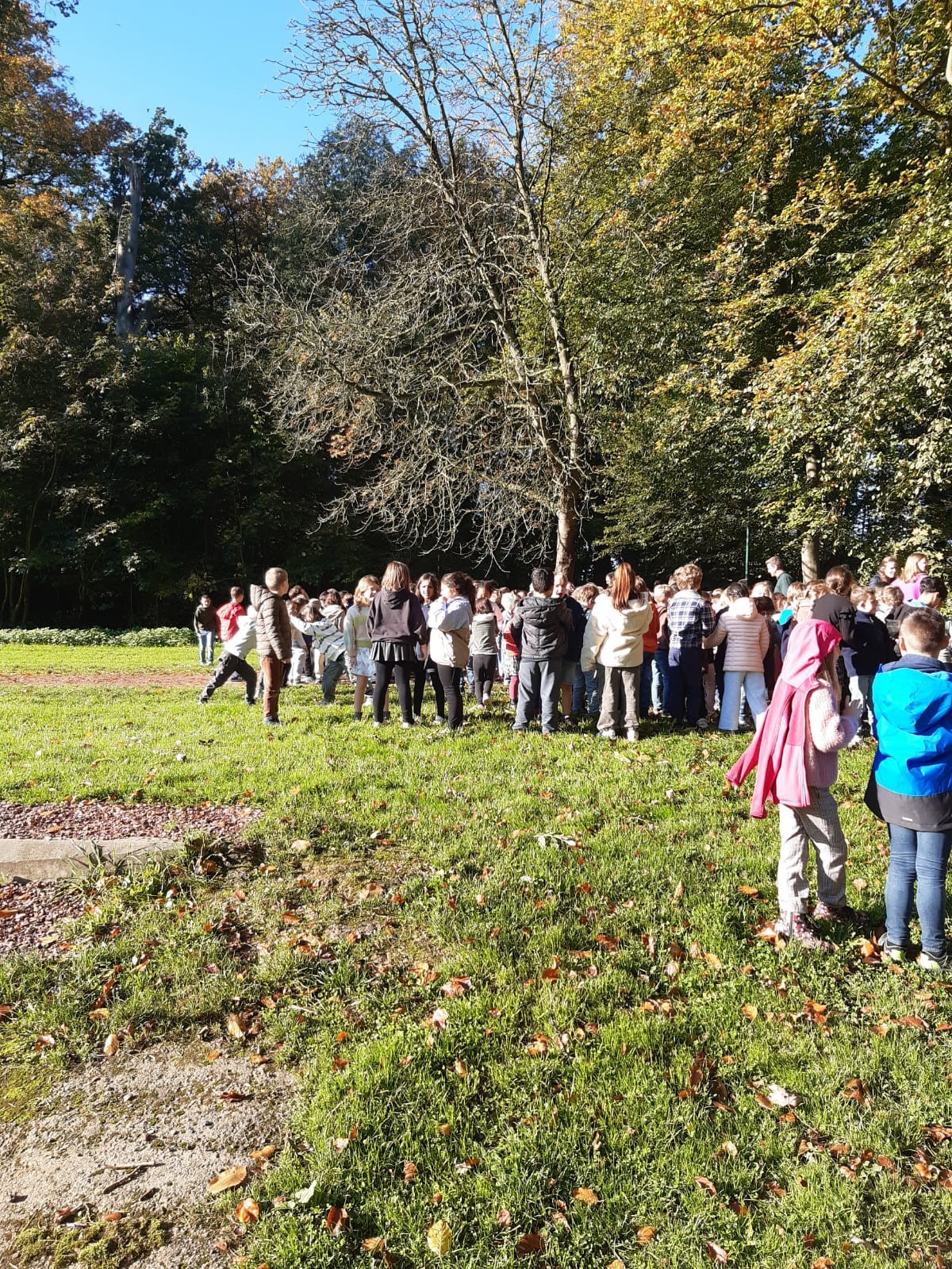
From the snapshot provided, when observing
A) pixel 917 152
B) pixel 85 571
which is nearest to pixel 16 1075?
pixel 917 152

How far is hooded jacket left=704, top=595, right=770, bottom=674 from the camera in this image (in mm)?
8773

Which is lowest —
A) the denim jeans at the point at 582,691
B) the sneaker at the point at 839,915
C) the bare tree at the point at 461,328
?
the sneaker at the point at 839,915

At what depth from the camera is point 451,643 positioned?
8797 millimetres

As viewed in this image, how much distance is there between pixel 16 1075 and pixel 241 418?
92.1ft

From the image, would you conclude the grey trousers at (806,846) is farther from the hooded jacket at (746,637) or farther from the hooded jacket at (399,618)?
the hooded jacket at (399,618)

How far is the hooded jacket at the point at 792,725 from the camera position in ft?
13.6

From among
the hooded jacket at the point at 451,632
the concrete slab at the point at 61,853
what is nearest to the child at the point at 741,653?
the hooded jacket at the point at 451,632

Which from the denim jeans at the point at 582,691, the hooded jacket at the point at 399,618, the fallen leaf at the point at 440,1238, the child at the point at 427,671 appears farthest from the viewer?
the denim jeans at the point at 582,691

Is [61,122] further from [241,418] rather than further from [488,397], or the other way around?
[488,397]

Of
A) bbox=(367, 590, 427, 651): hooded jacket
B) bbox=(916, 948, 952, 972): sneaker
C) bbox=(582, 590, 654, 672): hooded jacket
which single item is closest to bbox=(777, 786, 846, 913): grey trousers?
bbox=(916, 948, 952, 972): sneaker

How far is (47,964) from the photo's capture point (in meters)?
4.02

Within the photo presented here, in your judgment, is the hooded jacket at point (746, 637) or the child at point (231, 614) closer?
the hooded jacket at point (746, 637)

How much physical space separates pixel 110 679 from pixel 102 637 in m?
10.8

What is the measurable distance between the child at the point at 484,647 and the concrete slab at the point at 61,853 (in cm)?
561
